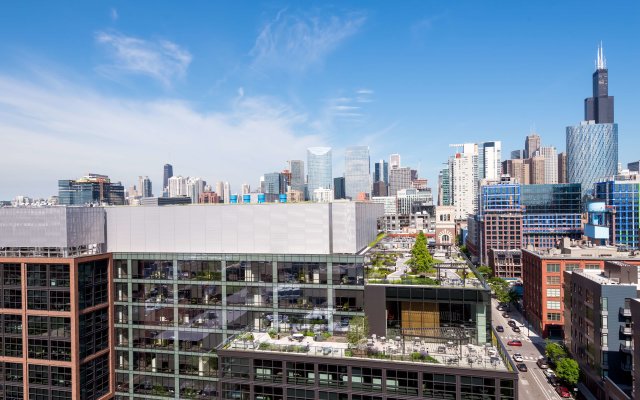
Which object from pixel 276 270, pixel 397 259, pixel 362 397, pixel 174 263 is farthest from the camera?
pixel 397 259

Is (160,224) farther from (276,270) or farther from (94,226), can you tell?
(276,270)

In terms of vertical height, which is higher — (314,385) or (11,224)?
(11,224)

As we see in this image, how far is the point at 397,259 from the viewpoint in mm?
73750

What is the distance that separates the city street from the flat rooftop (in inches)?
1631

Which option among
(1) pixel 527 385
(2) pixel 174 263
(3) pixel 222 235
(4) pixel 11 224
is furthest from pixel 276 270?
(1) pixel 527 385

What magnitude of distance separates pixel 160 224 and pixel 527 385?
253 feet

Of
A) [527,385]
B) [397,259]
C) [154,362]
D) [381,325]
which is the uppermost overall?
[397,259]

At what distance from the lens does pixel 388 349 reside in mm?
44531

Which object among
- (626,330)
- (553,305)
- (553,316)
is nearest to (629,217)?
(553,305)

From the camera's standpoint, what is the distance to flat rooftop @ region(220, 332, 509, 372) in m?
41.4

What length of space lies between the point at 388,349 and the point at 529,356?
70.5 meters

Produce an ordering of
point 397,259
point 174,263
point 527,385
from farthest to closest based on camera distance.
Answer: point 527,385, point 397,259, point 174,263

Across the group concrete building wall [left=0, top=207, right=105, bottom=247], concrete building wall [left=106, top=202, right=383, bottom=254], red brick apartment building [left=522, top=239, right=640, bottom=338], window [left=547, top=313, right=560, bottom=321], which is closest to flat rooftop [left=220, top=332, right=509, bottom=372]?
concrete building wall [left=106, top=202, right=383, bottom=254]

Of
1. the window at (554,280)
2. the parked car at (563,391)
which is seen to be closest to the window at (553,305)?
the window at (554,280)
